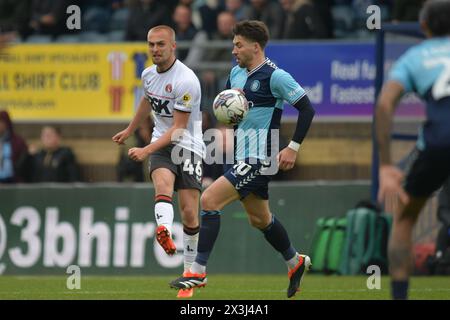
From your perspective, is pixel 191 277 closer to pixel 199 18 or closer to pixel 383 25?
pixel 383 25

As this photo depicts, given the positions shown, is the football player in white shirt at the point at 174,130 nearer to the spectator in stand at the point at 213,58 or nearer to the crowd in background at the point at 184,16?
the crowd in background at the point at 184,16

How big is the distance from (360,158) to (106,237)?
4.10 meters

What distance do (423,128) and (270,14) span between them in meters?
10.8

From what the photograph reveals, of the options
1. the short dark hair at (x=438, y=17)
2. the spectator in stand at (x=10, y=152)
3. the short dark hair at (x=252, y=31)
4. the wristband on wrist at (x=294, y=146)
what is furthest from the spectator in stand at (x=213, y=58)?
the short dark hair at (x=438, y=17)

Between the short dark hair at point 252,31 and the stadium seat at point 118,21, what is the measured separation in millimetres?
10192

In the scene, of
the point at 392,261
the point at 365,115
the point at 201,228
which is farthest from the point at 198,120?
the point at 365,115

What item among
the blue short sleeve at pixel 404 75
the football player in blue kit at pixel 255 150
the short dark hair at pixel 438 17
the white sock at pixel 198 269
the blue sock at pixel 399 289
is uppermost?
the short dark hair at pixel 438 17

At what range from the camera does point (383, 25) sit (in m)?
17.1

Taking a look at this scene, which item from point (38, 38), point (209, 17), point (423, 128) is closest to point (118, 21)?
point (38, 38)

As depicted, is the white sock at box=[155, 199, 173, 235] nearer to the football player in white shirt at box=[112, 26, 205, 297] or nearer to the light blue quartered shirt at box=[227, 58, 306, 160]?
the football player in white shirt at box=[112, 26, 205, 297]

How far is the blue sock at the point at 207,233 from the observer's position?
11.9m

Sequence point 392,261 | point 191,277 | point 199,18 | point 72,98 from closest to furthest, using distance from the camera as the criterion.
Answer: point 392,261 → point 191,277 → point 72,98 → point 199,18

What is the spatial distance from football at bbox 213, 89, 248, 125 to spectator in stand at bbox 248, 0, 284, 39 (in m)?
7.65

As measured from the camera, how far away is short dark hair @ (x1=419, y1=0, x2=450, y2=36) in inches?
344
